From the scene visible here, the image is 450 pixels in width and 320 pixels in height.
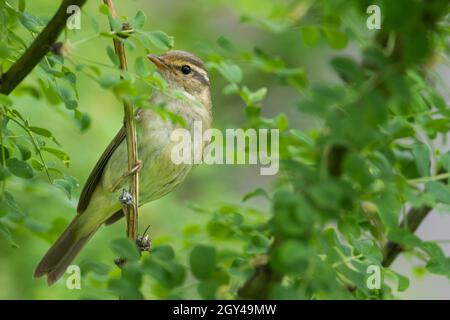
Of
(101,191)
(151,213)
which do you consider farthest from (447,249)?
(101,191)

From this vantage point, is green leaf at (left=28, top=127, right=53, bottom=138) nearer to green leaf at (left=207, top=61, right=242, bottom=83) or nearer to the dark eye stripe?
green leaf at (left=207, top=61, right=242, bottom=83)

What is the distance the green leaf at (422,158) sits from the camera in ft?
7.59

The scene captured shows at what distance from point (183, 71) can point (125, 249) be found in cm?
270

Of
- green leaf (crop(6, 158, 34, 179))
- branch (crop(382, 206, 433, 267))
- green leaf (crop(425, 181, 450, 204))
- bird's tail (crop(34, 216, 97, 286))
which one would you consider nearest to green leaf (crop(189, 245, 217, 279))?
green leaf (crop(425, 181, 450, 204))

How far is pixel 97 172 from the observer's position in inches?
171

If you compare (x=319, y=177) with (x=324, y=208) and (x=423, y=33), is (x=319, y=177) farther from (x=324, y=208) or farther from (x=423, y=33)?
(x=423, y=33)

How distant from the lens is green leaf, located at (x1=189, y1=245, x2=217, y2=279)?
5.72 feet

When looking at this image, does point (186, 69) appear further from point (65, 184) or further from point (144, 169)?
point (65, 184)

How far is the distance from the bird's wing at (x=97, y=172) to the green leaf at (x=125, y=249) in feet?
7.73

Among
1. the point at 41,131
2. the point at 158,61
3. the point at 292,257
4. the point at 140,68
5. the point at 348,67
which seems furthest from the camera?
the point at 158,61

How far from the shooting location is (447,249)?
7.31 m

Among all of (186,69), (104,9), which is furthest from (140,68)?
(186,69)

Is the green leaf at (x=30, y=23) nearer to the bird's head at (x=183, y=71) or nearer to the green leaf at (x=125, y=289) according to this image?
the green leaf at (x=125, y=289)
